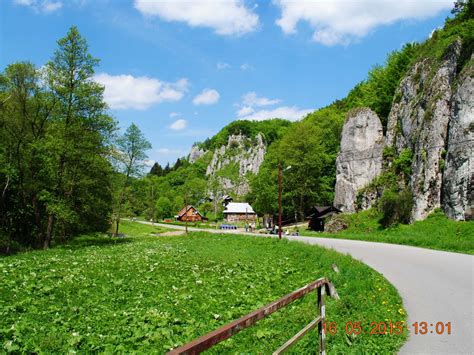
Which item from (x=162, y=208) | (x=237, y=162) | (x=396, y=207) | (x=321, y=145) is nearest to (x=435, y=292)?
(x=396, y=207)

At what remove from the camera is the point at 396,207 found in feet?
125

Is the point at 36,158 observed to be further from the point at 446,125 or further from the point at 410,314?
the point at 446,125

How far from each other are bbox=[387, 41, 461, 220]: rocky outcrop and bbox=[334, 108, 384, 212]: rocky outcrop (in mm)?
7742

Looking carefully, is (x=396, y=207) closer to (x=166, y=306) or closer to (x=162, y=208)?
(x=166, y=306)

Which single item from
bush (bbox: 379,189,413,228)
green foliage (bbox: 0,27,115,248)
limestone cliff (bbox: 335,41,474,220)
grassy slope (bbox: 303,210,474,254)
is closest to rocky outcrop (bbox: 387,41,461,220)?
limestone cliff (bbox: 335,41,474,220)

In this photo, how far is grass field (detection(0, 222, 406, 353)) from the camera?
7.90m

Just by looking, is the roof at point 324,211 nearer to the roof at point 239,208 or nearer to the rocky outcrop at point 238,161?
the roof at point 239,208

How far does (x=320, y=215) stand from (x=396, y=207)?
1940cm

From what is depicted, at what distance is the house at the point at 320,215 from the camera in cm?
5575

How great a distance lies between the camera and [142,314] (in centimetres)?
993

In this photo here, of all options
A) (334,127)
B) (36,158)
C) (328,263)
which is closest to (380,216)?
(328,263)

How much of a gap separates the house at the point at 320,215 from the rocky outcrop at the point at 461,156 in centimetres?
2247

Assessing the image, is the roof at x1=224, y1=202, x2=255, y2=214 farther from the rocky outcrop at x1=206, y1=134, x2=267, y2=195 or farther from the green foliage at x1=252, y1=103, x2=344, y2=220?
the green foliage at x1=252, y1=103, x2=344, y2=220

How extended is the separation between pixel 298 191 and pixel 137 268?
60.4m
